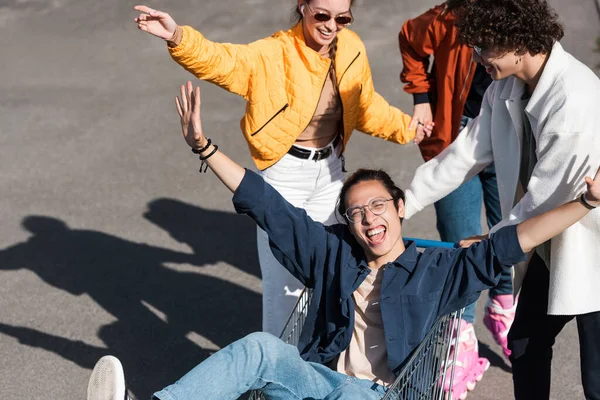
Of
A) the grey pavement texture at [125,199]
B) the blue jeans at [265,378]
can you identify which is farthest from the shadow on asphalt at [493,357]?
the blue jeans at [265,378]

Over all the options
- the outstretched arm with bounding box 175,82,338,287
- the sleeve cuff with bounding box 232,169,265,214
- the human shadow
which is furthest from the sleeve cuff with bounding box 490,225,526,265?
the human shadow

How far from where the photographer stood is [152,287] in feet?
19.6

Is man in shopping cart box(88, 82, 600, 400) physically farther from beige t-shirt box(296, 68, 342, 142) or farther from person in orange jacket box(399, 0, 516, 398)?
person in orange jacket box(399, 0, 516, 398)

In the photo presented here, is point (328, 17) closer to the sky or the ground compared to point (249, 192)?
closer to the sky

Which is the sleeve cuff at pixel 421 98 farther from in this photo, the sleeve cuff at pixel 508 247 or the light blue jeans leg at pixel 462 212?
the sleeve cuff at pixel 508 247

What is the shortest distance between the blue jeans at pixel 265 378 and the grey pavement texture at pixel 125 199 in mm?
1515

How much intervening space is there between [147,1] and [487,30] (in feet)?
23.8

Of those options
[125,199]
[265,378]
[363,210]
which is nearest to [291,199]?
[363,210]

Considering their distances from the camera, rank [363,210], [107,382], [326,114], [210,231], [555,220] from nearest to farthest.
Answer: [107,382] < [555,220] < [363,210] < [326,114] < [210,231]

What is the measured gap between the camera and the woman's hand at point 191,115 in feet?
11.8

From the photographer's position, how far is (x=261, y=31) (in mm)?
9688

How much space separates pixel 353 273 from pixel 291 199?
87 centimetres

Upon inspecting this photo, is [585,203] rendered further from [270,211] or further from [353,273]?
[270,211]

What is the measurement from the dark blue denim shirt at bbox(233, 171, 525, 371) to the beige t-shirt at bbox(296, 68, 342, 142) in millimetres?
741
